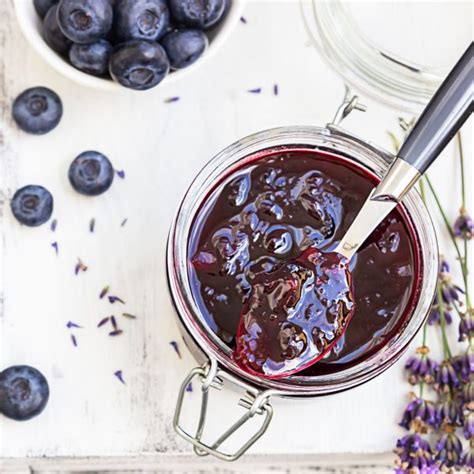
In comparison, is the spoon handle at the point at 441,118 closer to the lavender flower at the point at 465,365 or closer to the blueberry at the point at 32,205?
the lavender flower at the point at 465,365

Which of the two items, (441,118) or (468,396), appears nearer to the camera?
(441,118)

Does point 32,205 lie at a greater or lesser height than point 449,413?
greater

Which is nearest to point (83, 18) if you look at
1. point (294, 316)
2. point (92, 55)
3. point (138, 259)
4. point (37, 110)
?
point (92, 55)

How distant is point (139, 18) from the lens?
38.8 inches

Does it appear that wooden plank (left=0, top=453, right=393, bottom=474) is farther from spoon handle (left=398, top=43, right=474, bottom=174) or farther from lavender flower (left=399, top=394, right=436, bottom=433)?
spoon handle (left=398, top=43, right=474, bottom=174)

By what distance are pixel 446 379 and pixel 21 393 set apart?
1.60 feet

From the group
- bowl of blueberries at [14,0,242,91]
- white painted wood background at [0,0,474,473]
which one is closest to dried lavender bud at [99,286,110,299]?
white painted wood background at [0,0,474,473]

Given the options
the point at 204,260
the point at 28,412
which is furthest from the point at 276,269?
the point at 28,412

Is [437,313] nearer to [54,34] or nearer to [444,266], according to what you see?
[444,266]

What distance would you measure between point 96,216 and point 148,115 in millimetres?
136

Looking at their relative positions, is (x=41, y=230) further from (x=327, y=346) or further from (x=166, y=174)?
(x=327, y=346)

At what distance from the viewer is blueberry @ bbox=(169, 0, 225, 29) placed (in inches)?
39.0

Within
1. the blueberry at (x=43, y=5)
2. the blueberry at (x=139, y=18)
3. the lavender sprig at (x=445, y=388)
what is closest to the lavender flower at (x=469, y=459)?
the lavender sprig at (x=445, y=388)

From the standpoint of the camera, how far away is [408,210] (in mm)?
929
